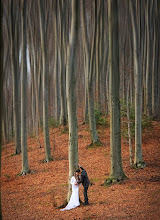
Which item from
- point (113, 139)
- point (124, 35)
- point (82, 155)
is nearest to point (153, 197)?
point (113, 139)

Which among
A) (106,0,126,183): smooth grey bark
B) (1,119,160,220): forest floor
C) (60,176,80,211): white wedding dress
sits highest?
(106,0,126,183): smooth grey bark

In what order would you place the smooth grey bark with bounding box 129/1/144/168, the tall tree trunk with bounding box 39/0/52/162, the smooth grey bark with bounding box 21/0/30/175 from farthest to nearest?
the tall tree trunk with bounding box 39/0/52/162
the smooth grey bark with bounding box 21/0/30/175
the smooth grey bark with bounding box 129/1/144/168

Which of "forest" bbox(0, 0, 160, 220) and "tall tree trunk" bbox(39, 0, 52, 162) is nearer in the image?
"forest" bbox(0, 0, 160, 220)

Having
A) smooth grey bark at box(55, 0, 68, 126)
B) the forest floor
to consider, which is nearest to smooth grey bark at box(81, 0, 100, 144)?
the forest floor

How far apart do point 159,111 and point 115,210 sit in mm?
13258

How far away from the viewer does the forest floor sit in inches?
243

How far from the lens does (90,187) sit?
884cm

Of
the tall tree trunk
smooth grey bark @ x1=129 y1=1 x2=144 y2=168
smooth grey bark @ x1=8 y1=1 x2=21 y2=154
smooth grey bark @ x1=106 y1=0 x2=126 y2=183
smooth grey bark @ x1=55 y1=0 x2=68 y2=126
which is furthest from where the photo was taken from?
smooth grey bark @ x1=55 y1=0 x2=68 y2=126

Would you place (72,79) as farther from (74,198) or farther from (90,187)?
(90,187)

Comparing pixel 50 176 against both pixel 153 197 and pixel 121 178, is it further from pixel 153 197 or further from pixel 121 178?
pixel 153 197

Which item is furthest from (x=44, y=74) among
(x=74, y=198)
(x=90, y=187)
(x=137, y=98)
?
(x=74, y=198)

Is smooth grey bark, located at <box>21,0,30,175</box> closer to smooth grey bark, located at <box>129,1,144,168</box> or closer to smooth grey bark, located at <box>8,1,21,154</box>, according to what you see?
smooth grey bark, located at <box>8,1,21,154</box>

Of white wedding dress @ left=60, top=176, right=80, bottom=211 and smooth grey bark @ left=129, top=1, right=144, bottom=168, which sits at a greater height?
smooth grey bark @ left=129, top=1, right=144, bottom=168

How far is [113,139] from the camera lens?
8.74 metres
